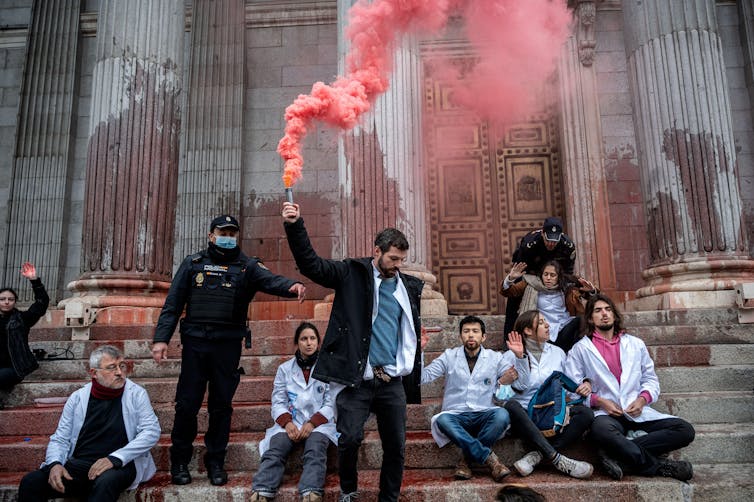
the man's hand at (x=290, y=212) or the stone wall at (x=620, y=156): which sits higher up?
the stone wall at (x=620, y=156)

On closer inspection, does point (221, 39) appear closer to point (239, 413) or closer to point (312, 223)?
point (312, 223)

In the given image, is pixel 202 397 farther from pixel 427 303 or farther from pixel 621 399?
pixel 427 303

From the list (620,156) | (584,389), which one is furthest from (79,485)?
(620,156)

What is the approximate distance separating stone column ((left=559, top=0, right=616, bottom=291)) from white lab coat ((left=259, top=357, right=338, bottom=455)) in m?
7.81

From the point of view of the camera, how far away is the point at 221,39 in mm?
13234

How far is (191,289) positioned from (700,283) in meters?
7.12

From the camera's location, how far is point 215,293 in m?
5.15

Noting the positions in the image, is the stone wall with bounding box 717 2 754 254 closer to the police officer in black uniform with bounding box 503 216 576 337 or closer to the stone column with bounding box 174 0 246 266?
the police officer in black uniform with bounding box 503 216 576 337

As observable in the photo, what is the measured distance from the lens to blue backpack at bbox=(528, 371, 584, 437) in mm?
4996

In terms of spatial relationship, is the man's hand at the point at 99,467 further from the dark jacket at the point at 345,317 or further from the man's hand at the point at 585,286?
the man's hand at the point at 585,286

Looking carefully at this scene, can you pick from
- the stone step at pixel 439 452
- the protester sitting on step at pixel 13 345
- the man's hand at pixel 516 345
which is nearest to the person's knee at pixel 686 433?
the stone step at pixel 439 452

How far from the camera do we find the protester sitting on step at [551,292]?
618 centimetres

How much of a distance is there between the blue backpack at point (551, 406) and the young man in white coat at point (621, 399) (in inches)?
9.4

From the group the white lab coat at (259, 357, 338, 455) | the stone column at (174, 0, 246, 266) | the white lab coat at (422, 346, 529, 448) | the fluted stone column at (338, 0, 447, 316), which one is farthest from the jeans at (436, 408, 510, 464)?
the stone column at (174, 0, 246, 266)
